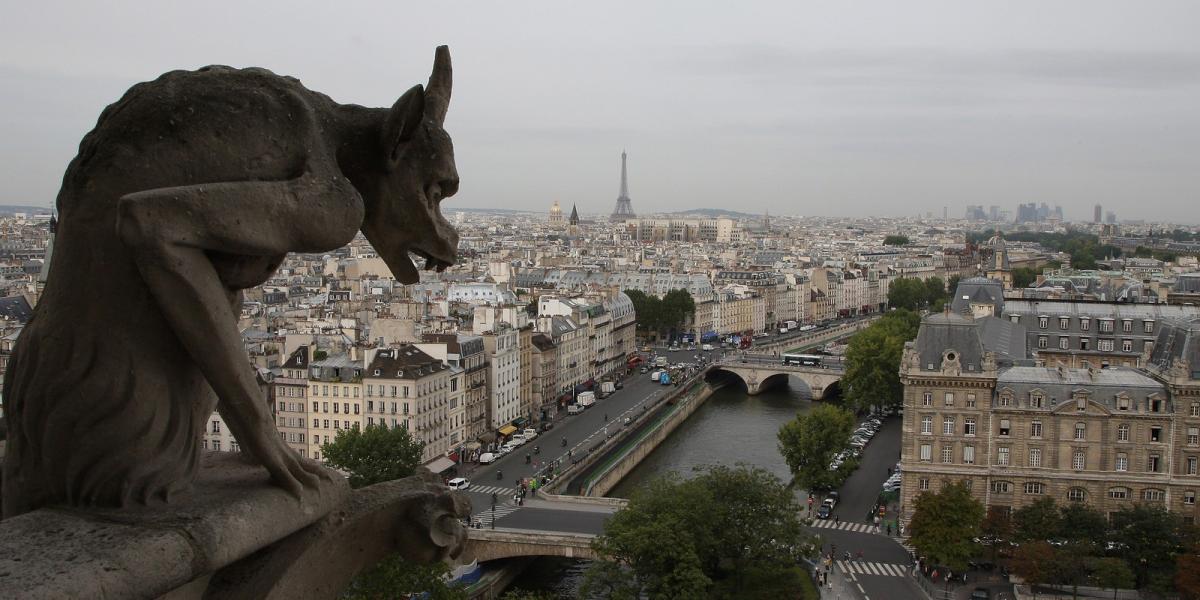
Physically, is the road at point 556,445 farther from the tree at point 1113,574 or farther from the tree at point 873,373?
the tree at point 1113,574

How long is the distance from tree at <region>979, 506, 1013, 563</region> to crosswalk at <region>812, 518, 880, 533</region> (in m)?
3.82

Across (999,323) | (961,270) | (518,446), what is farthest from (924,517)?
(961,270)

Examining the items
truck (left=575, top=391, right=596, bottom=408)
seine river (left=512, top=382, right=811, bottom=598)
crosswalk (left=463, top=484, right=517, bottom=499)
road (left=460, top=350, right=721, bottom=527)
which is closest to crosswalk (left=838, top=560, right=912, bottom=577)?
seine river (left=512, top=382, right=811, bottom=598)

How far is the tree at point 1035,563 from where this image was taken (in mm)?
26688

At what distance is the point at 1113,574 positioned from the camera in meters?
26.2

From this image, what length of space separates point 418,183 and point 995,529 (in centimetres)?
2786

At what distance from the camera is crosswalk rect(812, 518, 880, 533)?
33.1 m

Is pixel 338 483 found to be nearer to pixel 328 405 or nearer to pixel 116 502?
pixel 116 502

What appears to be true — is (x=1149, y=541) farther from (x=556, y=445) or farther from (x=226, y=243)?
(x=226, y=243)

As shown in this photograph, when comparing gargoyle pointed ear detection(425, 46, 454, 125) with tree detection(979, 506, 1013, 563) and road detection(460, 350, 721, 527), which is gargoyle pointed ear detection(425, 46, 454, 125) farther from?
tree detection(979, 506, 1013, 563)

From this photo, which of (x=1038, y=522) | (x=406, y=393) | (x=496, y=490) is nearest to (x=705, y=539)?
(x=1038, y=522)

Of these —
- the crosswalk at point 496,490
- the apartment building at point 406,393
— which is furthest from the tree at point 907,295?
the crosswalk at point 496,490

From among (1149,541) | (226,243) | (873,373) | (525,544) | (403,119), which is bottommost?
(525,544)

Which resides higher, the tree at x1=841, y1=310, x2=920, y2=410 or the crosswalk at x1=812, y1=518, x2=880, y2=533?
the tree at x1=841, y1=310, x2=920, y2=410
